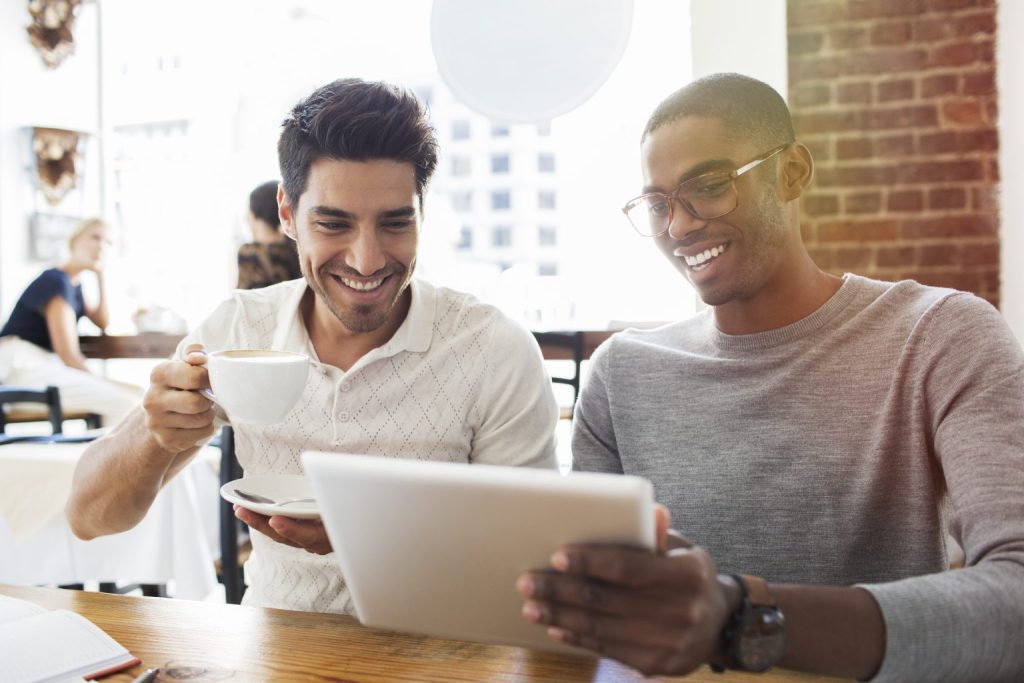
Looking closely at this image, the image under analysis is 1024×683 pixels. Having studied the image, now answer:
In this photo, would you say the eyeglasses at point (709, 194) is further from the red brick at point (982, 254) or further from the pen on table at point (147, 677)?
the red brick at point (982, 254)

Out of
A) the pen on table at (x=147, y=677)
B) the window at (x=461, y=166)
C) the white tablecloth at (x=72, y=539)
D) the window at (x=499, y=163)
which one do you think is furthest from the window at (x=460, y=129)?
the pen on table at (x=147, y=677)

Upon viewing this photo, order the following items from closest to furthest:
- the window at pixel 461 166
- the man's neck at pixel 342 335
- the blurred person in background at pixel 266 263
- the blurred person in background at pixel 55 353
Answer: the man's neck at pixel 342 335
the blurred person in background at pixel 266 263
the blurred person in background at pixel 55 353
the window at pixel 461 166

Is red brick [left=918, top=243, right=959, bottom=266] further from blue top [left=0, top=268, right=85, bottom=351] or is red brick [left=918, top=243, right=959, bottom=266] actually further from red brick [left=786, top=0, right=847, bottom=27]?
blue top [left=0, top=268, right=85, bottom=351]

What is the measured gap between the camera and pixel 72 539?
220cm

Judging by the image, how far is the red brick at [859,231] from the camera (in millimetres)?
3176

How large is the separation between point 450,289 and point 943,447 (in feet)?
2.75

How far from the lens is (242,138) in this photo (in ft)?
18.6

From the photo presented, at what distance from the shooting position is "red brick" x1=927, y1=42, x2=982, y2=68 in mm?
3076

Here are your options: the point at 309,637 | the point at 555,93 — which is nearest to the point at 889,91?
the point at 555,93

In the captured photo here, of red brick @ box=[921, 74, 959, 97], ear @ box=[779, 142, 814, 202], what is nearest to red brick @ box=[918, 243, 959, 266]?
red brick @ box=[921, 74, 959, 97]

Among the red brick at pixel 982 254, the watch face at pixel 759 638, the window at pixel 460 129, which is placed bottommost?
the watch face at pixel 759 638

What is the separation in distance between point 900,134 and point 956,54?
1.07 feet

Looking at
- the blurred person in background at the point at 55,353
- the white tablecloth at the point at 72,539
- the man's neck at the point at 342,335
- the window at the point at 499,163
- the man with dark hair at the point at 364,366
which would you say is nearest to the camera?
the man with dark hair at the point at 364,366

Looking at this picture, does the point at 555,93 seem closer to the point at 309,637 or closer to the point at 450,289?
the point at 450,289
